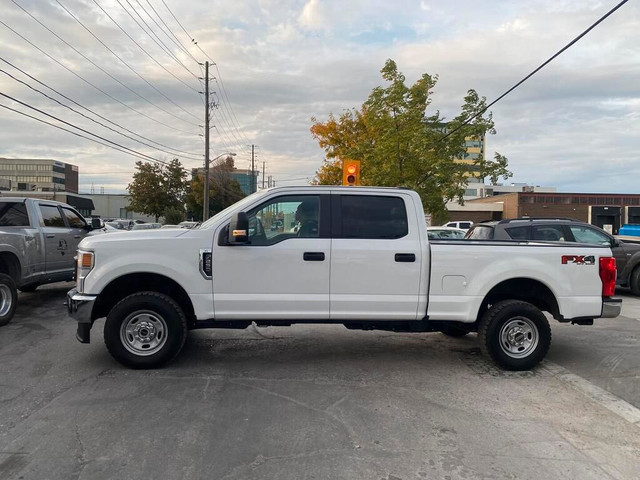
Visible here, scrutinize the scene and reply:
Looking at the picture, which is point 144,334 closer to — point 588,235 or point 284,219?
point 284,219

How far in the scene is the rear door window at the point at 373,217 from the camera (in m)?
5.66

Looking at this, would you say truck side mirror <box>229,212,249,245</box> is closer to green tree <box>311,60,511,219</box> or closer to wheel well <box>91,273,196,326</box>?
wheel well <box>91,273,196,326</box>

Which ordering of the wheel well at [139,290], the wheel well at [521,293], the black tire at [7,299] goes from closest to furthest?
the wheel well at [139,290]
the wheel well at [521,293]
the black tire at [7,299]

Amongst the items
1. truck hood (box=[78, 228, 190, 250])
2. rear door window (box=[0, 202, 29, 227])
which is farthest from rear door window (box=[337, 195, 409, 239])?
rear door window (box=[0, 202, 29, 227])

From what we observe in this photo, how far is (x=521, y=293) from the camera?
6.02 meters

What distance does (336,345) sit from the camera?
6.92 metres

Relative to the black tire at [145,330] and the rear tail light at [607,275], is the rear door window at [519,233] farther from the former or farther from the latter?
the black tire at [145,330]

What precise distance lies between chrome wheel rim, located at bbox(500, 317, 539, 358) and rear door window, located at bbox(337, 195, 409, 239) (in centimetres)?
165

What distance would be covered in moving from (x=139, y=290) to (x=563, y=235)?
914 cm

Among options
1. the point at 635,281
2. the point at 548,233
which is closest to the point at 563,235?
the point at 548,233

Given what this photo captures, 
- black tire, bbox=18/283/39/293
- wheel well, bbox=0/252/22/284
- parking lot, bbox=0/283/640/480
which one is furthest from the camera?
black tire, bbox=18/283/39/293

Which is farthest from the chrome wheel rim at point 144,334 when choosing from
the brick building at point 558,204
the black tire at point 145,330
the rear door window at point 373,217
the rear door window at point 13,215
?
the brick building at point 558,204

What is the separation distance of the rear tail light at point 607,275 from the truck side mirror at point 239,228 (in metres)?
4.08

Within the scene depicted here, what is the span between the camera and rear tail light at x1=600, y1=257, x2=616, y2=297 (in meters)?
5.80
